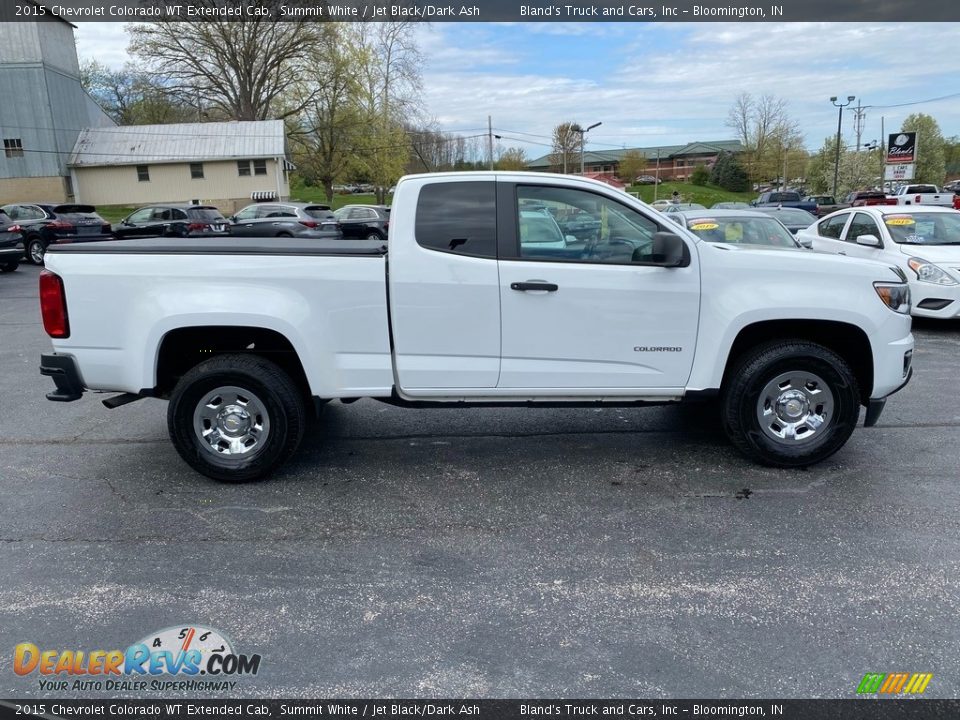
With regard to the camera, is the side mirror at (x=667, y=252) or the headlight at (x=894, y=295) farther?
the headlight at (x=894, y=295)

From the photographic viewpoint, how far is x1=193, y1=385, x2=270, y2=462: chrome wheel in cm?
470

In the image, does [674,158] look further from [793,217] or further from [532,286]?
[532,286]

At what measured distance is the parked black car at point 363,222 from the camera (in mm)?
25984

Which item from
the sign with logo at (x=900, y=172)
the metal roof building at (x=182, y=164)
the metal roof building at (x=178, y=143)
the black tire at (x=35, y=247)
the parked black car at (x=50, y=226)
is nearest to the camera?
the parked black car at (x=50, y=226)

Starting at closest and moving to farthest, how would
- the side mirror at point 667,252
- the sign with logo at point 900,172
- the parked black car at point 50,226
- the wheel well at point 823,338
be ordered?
the side mirror at point 667,252 < the wheel well at point 823,338 < the parked black car at point 50,226 < the sign with logo at point 900,172

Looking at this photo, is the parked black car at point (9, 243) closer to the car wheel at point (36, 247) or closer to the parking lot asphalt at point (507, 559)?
the car wheel at point (36, 247)

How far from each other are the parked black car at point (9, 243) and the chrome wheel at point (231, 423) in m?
16.6

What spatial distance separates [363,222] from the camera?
2636 centimetres

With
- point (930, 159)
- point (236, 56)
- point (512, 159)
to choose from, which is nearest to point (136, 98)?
Answer: point (236, 56)

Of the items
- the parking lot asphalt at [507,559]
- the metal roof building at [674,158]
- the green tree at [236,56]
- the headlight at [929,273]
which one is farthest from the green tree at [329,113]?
the metal roof building at [674,158]

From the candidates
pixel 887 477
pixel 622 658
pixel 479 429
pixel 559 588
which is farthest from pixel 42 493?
pixel 887 477

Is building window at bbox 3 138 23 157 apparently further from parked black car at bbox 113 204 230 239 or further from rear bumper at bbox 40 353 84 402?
rear bumper at bbox 40 353 84 402

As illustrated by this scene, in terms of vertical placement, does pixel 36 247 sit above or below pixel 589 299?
above

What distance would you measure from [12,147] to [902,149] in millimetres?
55915
